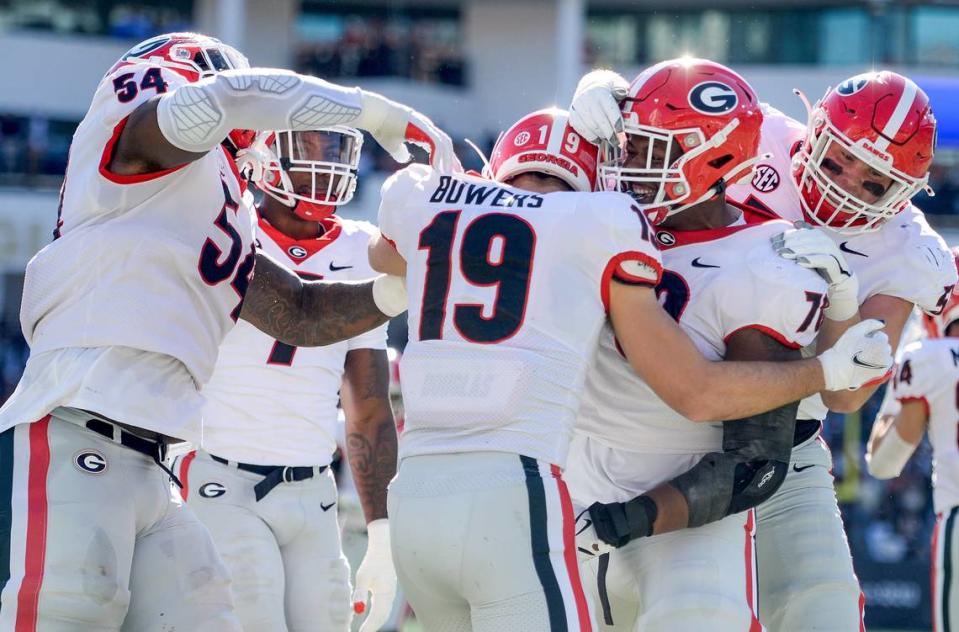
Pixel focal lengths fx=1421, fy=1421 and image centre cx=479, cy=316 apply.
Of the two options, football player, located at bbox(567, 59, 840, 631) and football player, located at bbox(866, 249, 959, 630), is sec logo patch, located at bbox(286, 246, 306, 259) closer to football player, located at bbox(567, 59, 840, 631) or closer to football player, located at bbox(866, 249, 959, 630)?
football player, located at bbox(567, 59, 840, 631)

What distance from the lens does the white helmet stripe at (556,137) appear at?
386 centimetres

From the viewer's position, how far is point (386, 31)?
80.6ft

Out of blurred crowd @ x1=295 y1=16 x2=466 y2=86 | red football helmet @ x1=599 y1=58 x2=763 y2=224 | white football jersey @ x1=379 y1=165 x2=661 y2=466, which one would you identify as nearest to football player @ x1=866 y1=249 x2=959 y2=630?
red football helmet @ x1=599 y1=58 x2=763 y2=224

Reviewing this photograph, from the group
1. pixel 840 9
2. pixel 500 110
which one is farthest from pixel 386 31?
pixel 840 9

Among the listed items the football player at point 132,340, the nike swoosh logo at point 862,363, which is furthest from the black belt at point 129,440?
the nike swoosh logo at point 862,363

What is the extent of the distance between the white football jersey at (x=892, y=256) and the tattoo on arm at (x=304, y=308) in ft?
4.24

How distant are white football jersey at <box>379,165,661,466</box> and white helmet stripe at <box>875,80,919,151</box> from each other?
1383 mm

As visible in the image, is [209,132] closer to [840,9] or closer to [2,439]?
[2,439]

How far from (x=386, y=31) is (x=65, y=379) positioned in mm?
21542

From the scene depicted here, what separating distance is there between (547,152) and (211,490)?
6.54 feet

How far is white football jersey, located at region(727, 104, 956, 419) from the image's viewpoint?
4.50 metres

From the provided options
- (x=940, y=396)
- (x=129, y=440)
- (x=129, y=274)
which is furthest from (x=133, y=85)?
(x=940, y=396)

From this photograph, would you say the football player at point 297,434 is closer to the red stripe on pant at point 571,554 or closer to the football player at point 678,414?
the football player at point 678,414

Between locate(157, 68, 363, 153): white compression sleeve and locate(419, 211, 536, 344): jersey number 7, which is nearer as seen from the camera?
locate(419, 211, 536, 344): jersey number 7
